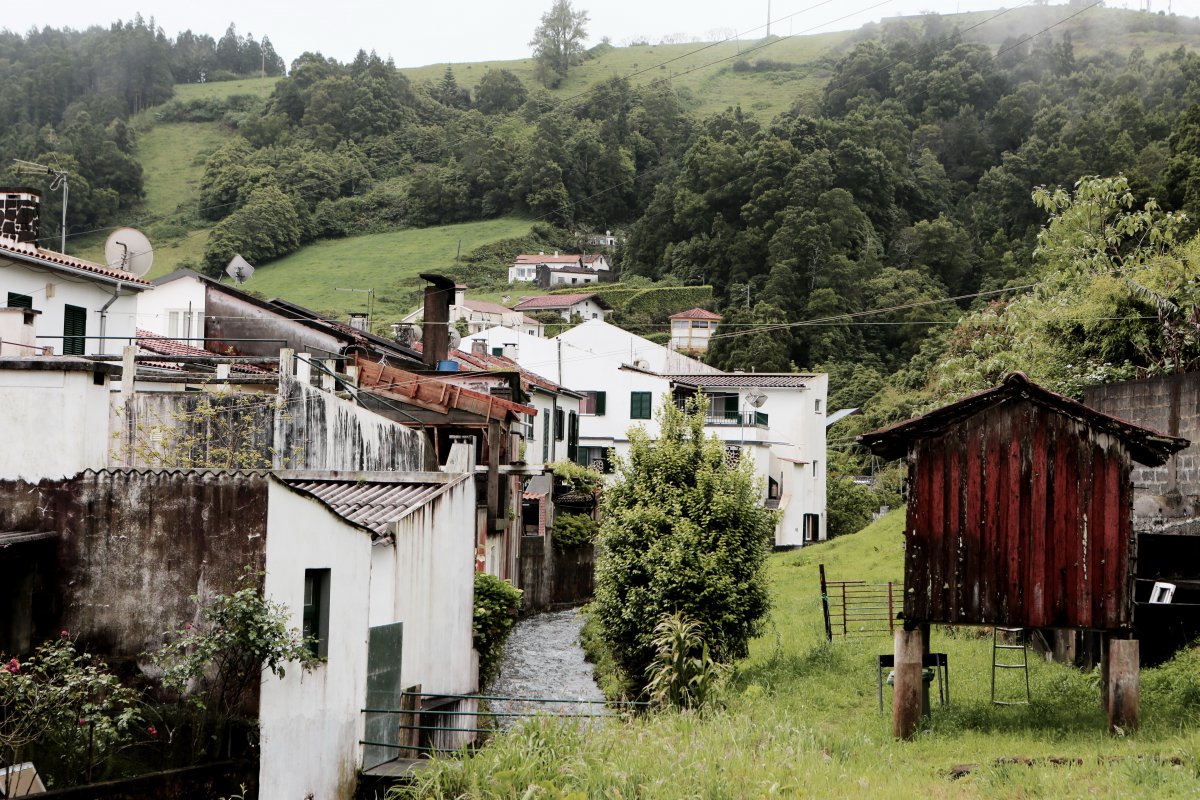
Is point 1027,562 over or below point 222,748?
over

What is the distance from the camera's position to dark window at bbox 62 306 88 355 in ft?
97.0

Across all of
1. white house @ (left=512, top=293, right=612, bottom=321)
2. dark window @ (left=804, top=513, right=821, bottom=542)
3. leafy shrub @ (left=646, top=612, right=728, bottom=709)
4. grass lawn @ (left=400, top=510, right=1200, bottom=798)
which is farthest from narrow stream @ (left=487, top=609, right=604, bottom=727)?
white house @ (left=512, top=293, right=612, bottom=321)

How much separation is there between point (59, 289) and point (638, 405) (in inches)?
1081

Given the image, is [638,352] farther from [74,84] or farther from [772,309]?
[74,84]

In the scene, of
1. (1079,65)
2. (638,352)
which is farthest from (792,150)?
(1079,65)

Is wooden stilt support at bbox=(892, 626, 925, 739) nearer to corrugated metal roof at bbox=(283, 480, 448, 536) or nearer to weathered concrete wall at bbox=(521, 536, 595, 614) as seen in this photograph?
corrugated metal roof at bbox=(283, 480, 448, 536)

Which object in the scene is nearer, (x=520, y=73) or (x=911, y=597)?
(x=911, y=597)

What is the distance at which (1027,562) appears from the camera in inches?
A: 554

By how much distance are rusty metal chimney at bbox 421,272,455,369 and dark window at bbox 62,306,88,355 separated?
10.1 metres

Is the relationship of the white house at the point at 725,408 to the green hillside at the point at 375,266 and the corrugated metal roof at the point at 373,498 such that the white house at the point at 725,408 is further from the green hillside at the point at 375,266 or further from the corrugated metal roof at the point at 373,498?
the green hillside at the point at 375,266

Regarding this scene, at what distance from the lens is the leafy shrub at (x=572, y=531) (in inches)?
1571

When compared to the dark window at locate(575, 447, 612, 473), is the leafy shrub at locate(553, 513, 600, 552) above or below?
below

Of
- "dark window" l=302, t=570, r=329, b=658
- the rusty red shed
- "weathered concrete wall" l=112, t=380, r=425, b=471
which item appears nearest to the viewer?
the rusty red shed

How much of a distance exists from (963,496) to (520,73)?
17826 cm
